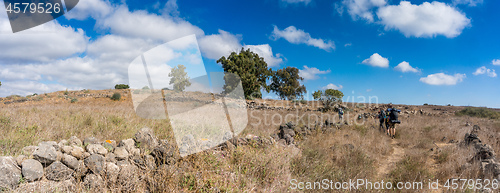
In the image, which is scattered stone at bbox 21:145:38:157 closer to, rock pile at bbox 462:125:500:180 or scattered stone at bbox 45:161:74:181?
scattered stone at bbox 45:161:74:181

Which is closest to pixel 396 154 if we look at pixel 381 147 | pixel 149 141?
pixel 381 147

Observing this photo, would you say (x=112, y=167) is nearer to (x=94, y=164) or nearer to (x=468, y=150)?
(x=94, y=164)

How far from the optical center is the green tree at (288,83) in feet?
139

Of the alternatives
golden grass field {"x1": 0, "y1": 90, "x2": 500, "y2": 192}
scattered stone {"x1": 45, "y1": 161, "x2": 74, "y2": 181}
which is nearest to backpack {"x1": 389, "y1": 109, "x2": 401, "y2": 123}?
golden grass field {"x1": 0, "y1": 90, "x2": 500, "y2": 192}

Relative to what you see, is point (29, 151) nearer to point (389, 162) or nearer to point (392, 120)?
point (389, 162)

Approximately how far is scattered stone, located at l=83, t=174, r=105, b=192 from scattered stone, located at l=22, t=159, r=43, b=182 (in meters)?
0.55

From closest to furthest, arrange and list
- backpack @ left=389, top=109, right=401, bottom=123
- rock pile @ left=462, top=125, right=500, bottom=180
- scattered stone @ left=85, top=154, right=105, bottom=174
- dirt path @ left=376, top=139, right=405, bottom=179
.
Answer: scattered stone @ left=85, top=154, right=105, bottom=174
rock pile @ left=462, top=125, right=500, bottom=180
dirt path @ left=376, top=139, right=405, bottom=179
backpack @ left=389, top=109, right=401, bottom=123

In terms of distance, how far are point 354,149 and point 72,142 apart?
7.27 metres

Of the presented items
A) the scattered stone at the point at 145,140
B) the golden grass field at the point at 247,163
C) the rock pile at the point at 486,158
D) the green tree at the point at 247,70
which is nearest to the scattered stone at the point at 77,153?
the golden grass field at the point at 247,163

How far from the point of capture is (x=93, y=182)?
329 centimetres

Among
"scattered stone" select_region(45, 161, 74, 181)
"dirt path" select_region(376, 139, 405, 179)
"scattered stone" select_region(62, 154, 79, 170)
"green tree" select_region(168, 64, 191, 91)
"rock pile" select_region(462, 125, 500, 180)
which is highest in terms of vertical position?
"green tree" select_region(168, 64, 191, 91)

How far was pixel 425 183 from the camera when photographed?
193 inches

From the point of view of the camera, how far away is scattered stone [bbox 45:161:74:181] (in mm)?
3146

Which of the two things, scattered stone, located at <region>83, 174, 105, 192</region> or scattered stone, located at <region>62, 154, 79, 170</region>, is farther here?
scattered stone, located at <region>62, 154, 79, 170</region>
